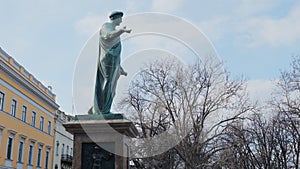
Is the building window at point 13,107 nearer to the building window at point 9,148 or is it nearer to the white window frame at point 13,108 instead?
the white window frame at point 13,108

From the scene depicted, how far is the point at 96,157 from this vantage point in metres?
7.40

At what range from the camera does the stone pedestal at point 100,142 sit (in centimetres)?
737

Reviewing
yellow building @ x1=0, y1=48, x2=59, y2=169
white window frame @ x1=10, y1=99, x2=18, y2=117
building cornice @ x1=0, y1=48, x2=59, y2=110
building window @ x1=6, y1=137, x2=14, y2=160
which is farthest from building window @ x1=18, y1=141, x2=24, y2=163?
building cornice @ x1=0, y1=48, x2=59, y2=110

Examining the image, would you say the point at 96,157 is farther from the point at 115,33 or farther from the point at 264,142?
the point at 264,142

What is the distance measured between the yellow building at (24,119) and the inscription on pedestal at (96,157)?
2298cm

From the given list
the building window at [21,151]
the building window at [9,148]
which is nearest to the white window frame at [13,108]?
the building window at [9,148]

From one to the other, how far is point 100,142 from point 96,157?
0.29 metres

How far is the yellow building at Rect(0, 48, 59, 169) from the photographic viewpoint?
97.6 ft

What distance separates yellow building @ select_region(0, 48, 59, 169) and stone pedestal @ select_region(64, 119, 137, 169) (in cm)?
2286

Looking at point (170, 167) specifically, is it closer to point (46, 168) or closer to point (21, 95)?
point (21, 95)

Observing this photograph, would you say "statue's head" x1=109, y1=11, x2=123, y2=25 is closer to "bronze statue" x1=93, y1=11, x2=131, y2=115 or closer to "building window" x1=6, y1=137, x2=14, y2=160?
"bronze statue" x1=93, y1=11, x2=131, y2=115

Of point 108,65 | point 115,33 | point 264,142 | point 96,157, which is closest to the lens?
point 96,157


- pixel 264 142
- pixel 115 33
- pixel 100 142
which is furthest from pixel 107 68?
pixel 264 142

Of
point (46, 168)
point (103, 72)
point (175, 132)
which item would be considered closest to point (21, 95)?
point (46, 168)
